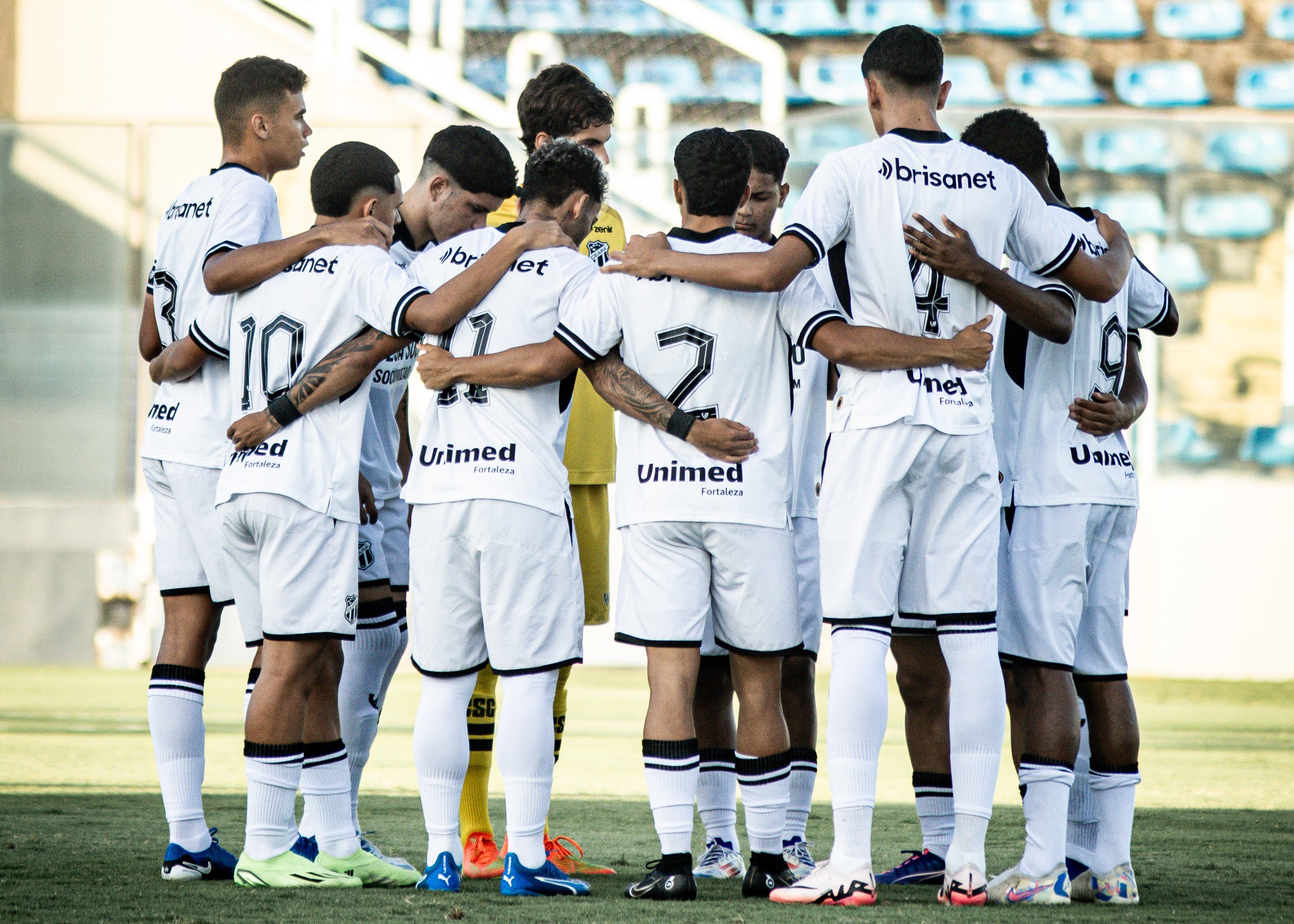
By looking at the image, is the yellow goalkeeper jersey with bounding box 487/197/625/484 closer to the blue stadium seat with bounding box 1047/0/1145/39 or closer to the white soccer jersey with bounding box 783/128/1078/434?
the white soccer jersey with bounding box 783/128/1078/434

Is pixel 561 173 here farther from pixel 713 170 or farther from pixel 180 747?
pixel 180 747

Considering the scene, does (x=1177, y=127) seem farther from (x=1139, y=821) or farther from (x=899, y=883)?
(x=899, y=883)

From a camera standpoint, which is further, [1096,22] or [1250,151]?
[1096,22]

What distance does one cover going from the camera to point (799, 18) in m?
20.1

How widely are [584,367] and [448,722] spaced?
3.09 feet

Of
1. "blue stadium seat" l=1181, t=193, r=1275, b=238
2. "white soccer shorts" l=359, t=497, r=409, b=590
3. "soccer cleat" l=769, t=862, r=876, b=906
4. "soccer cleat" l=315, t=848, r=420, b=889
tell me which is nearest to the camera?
"soccer cleat" l=769, t=862, r=876, b=906

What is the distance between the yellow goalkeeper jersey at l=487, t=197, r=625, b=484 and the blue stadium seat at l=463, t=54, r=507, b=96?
1121 centimetres

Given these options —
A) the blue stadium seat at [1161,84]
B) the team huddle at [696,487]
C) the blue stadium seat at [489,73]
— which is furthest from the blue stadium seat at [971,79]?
the team huddle at [696,487]

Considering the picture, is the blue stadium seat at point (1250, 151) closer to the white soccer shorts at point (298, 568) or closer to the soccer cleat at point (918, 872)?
the soccer cleat at point (918, 872)

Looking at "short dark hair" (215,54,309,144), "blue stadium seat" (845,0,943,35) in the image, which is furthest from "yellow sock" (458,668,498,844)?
"blue stadium seat" (845,0,943,35)

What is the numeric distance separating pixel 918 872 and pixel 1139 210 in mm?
9038

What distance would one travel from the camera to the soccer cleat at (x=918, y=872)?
159 inches

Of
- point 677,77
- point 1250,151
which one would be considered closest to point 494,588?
point 1250,151

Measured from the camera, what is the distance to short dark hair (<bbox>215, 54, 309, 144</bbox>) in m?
4.21
